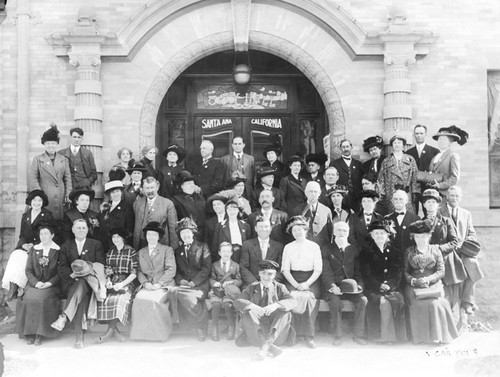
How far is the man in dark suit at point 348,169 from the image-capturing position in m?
9.48

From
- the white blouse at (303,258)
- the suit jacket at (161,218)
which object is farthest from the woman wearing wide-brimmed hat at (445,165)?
the suit jacket at (161,218)

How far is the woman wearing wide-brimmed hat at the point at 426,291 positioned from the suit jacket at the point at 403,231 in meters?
0.22

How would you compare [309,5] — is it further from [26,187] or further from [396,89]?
[26,187]

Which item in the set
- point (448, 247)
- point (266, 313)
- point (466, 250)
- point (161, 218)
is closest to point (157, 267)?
point (161, 218)

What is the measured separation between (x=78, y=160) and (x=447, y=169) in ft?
18.1

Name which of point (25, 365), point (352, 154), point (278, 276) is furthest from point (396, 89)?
point (25, 365)

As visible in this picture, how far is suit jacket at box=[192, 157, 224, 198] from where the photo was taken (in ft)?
30.8

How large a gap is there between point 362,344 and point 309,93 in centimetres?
582

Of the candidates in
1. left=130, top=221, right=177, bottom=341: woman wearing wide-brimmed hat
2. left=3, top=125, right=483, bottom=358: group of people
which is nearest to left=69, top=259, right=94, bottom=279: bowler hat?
left=3, top=125, right=483, bottom=358: group of people

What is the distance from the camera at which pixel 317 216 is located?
8445mm

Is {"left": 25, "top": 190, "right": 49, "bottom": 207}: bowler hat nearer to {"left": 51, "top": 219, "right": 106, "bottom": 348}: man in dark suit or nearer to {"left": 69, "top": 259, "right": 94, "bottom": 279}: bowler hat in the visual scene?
{"left": 51, "top": 219, "right": 106, "bottom": 348}: man in dark suit

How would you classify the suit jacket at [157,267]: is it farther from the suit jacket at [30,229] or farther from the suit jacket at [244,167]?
the suit jacket at [244,167]

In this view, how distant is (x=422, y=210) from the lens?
9000mm

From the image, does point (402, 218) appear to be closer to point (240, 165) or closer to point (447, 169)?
point (447, 169)
